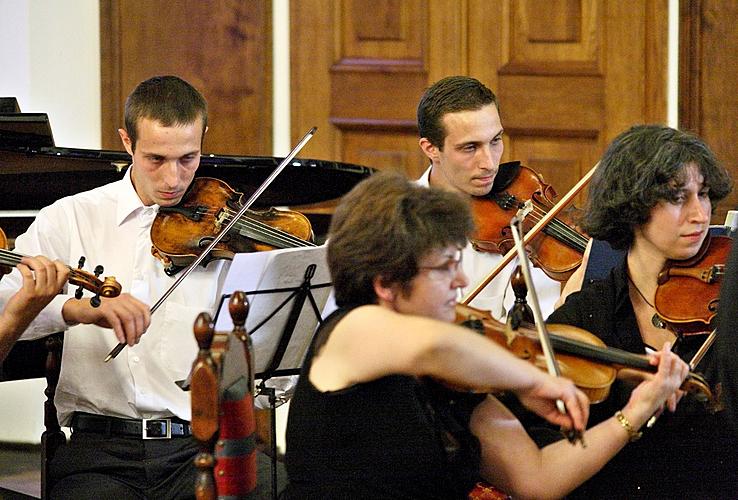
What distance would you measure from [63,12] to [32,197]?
1.34 meters

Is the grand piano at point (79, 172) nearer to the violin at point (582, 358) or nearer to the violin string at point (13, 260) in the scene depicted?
the violin string at point (13, 260)

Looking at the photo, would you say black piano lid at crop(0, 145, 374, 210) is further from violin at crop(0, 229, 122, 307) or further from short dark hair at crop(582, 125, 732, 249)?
short dark hair at crop(582, 125, 732, 249)

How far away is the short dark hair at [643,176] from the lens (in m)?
2.08

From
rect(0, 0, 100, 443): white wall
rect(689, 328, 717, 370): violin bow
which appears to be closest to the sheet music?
rect(689, 328, 717, 370): violin bow

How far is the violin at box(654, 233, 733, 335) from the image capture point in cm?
204

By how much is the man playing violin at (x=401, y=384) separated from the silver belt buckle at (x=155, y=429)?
83 cm

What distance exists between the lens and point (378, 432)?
1.60 meters

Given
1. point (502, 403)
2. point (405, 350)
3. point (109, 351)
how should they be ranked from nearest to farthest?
point (405, 350) < point (502, 403) < point (109, 351)

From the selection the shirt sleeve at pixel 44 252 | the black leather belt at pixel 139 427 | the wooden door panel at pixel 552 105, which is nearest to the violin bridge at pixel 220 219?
the shirt sleeve at pixel 44 252

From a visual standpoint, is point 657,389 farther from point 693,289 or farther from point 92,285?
point 92,285

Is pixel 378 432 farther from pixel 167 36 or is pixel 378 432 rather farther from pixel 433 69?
pixel 167 36

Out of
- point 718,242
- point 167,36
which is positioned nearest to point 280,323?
point 718,242

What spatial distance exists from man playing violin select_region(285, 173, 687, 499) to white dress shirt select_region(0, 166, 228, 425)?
2.98ft

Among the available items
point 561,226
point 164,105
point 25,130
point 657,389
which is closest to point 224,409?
point 657,389
